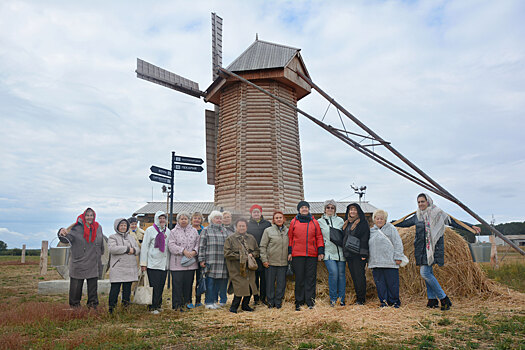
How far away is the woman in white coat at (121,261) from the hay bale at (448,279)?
2.78 meters

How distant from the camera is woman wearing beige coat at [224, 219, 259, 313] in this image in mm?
6105

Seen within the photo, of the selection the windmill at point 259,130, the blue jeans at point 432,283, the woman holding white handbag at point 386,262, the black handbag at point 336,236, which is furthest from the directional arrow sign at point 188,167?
the blue jeans at point 432,283

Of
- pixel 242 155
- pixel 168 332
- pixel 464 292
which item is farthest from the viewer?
pixel 242 155

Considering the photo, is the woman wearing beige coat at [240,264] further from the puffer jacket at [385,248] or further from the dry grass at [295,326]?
the puffer jacket at [385,248]

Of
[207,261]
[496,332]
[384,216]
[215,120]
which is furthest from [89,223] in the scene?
[215,120]

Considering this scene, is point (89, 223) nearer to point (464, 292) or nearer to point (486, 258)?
point (464, 292)

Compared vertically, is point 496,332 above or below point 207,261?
below

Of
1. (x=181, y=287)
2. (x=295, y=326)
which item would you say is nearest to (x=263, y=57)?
(x=181, y=287)

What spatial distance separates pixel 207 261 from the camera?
6520 millimetres

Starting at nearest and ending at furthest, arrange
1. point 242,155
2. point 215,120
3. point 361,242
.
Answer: point 361,242
point 242,155
point 215,120

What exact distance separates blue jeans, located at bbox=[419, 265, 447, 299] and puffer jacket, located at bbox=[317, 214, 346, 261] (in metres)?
1.30

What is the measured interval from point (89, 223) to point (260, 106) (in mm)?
9533

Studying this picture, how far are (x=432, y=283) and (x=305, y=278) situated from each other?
202cm

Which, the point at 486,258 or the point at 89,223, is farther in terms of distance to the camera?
the point at 486,258
